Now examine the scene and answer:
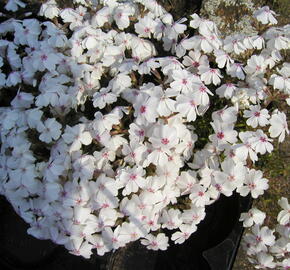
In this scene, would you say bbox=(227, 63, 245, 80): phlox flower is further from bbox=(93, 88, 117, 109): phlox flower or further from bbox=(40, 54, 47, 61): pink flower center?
bbox=(40, 54, 47, 61): pink flower center

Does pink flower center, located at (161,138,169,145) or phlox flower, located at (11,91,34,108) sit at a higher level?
pink flower center, located at (161,138,169,145)

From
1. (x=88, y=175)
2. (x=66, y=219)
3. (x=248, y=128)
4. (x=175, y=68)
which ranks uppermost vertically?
(x=175, y=68)

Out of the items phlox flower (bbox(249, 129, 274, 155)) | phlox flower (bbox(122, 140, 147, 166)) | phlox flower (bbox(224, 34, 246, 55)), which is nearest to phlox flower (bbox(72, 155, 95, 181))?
phlox flower (bbox(122, 140, 147, 166))

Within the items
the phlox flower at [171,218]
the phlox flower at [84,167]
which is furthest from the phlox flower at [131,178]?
the phlox flower at [171,218]

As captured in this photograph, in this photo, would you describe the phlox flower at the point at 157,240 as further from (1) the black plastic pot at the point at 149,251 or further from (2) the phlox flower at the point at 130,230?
(1) the black plastic pot at the point at 149,251

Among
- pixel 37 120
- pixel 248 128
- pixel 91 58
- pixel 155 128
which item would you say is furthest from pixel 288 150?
pixel 37 120

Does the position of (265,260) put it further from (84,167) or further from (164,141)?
(84,167)

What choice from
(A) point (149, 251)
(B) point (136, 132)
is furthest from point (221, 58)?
(A) point (149, 251)

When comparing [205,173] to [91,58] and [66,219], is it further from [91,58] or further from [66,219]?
[91,58]
